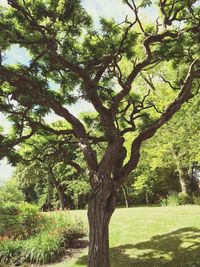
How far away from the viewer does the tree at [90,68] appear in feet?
32.5

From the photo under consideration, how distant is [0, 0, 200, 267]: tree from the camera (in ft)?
32.5

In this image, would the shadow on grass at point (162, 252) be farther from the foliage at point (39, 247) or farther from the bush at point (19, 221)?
the bush at point (19, 221)

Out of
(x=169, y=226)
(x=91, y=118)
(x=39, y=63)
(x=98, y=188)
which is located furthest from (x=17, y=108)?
(x=169, y=226)

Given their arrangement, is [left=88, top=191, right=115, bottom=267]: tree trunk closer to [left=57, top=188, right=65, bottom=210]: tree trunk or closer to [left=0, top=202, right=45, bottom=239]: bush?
[left=0, top=202, right=45, bottom=239]: bush

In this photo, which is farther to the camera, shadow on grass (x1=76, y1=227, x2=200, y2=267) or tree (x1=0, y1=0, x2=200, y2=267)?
shadow on grass (x1=76, y1=227, x2=200, y2=267)

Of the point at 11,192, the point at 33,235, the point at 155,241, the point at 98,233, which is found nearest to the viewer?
the point at 98,233

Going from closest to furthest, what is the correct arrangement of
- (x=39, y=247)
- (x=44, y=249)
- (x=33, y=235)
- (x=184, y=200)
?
1. (x=44, y=249)
2. (x=39, y=247)
3. (x=33, y=235)
4. (x=184, y=200)

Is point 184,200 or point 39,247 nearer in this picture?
point 39,247

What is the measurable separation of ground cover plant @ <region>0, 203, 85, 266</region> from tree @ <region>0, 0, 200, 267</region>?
3959 mm

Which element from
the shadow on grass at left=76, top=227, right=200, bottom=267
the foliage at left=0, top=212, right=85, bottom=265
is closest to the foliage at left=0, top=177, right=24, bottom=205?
the foliage at left=0, top=212, right=85, bottom=265

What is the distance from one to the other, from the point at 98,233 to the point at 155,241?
4634 mm

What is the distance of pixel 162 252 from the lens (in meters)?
12.2

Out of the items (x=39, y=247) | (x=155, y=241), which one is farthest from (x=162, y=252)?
(x=39, y=247)

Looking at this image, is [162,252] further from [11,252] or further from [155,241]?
[11,252]
